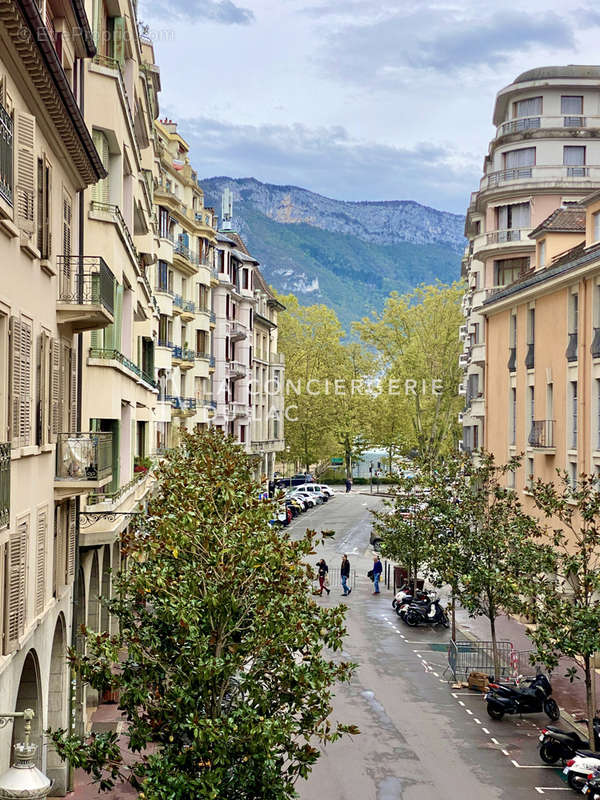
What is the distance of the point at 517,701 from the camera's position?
28438 mm

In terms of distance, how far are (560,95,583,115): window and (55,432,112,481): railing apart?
45.1 metres

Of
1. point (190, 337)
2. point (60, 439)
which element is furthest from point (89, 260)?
point (190, 337)

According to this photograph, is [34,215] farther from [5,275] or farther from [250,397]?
[250,397]

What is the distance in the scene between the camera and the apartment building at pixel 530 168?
56.6 m

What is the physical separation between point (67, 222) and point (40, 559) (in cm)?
609

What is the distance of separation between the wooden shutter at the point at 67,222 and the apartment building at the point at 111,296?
1.58 ft

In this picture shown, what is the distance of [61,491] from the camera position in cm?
1853

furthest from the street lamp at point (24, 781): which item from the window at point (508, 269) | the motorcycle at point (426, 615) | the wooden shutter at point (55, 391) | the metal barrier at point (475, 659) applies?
the window at point (508, 269)

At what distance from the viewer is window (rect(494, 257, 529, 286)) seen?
57.5m

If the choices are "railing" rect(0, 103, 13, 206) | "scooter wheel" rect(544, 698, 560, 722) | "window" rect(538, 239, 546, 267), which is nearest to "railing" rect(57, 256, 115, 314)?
"railing" rect(0, 103, 13, 206)

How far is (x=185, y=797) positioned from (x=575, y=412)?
27982 mm

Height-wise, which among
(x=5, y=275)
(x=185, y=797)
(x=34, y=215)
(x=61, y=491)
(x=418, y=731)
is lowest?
(x=418, y=731)

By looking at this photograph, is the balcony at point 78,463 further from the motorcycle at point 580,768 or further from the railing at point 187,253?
the railing at point 187,253

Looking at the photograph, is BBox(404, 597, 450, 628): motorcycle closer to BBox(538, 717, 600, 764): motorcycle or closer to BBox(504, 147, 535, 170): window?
BBox(538, 717, 600, 764): motorcycle
